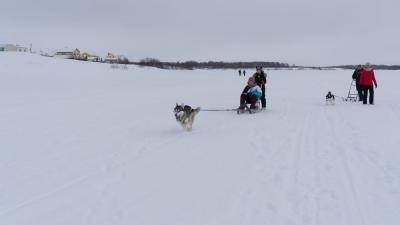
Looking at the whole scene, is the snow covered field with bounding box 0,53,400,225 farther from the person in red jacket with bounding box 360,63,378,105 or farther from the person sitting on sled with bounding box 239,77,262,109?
the person in red jacket with bounding box 360,63,378,105

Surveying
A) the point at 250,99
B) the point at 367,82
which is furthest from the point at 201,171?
the point at 367,82

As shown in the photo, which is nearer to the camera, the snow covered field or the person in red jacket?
the snow covered field

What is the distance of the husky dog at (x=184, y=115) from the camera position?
10898mm

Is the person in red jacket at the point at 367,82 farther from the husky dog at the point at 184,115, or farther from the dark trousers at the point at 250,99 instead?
the husky dog at the point at 184,115

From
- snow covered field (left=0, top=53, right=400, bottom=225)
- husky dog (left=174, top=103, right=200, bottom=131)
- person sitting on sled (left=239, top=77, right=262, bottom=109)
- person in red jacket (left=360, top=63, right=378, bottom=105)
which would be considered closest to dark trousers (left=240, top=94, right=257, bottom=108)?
person sitting on sled (left=239, top=77, right=262, bottom=109)

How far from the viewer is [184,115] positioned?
35.9 feet

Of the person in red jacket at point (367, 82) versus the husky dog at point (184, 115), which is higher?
the person in red jacket at point (367, 82)

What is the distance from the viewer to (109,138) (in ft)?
33.6

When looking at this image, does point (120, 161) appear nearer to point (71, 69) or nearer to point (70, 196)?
point (70, 196)

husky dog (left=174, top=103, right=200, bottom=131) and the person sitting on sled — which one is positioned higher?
the person sitting on sled

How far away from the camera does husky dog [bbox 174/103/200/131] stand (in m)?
10.9

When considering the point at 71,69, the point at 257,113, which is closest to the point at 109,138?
the point at 257,113

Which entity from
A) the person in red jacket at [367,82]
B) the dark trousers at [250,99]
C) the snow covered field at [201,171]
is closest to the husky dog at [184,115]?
the snow covered field at [201,171]

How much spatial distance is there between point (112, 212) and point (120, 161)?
8.46 feet
